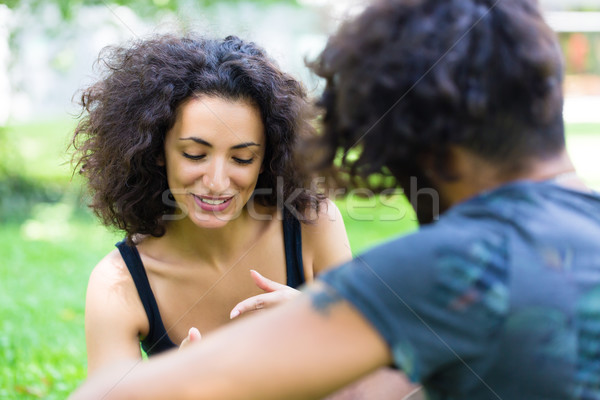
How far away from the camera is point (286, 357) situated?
1.12 m

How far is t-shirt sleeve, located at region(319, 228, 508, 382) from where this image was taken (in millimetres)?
1103

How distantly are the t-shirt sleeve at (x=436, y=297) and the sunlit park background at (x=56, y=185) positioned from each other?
1.84 feet

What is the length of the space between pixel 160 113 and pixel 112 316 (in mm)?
771

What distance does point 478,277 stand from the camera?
1.11m

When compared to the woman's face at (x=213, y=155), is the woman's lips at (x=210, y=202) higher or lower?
lower

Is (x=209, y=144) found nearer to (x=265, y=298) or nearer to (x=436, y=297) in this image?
(x=265, y=298)

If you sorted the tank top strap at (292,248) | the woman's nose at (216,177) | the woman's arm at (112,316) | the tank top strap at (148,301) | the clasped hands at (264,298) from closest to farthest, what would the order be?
the clasped hands at (264,298), the woman's arm at (112,316), the woman's nose at (216,177), the tank top strap at (148,301), the tank top strap at (292,248)

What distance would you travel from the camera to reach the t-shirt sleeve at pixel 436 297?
110 cm

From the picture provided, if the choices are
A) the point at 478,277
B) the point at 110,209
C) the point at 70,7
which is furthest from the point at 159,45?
the point at 70,7

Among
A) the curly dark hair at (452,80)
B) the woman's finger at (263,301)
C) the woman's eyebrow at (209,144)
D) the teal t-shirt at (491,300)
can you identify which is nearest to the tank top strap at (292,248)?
the woman's eyebrow at (209,144)

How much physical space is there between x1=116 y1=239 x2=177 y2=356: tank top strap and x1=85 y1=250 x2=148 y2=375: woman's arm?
2cm

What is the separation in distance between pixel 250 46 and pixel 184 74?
0.34m

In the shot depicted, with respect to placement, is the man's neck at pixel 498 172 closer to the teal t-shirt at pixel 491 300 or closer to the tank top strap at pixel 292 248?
the teal t-shirt at pixel 491 300

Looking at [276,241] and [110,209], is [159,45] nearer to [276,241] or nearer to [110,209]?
[110,209]
